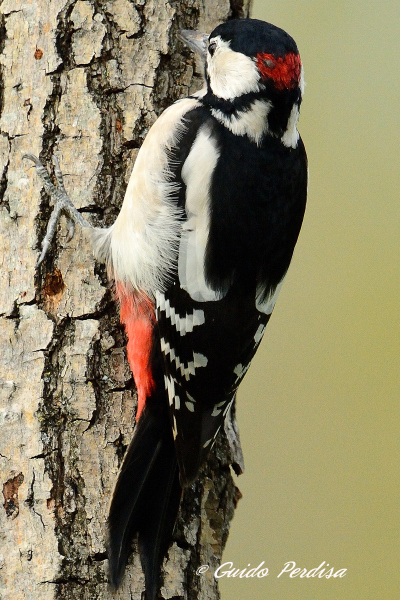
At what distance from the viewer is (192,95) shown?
214 cm

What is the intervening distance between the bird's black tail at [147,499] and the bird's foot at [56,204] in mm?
539

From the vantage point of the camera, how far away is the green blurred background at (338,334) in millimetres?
3582

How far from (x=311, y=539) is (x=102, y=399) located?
1998 millimetres

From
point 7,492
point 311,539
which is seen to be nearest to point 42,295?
point 7,492

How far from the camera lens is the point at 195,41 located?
2092 mm

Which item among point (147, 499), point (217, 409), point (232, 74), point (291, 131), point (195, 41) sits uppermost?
point (195, 41)

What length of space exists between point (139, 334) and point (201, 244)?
0.31 metres

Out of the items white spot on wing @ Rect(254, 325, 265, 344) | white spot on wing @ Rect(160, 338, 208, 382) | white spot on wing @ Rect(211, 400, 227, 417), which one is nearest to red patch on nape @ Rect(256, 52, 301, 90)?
white spot on wing @ Rect(254, 325, 265, 344)

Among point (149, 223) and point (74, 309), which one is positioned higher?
point (149, 223)

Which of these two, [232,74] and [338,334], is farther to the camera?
[338,334]

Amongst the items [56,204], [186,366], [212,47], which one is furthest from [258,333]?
[212,47]

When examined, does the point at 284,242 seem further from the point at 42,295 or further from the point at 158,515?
the point at 158,515

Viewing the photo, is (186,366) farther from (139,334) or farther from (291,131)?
(291,131)

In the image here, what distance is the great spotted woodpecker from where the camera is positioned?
1945mm
